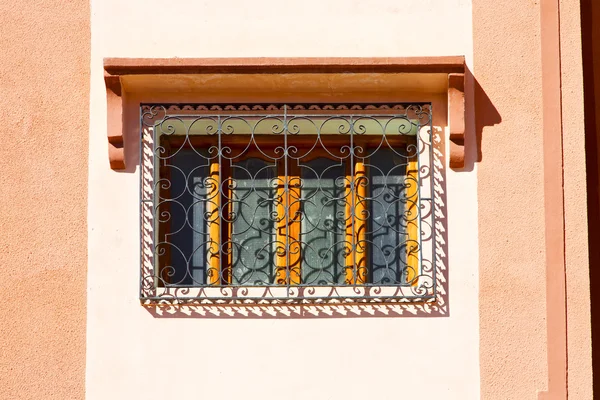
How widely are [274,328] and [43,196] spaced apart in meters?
1.54

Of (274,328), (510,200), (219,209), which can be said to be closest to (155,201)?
(219,209)

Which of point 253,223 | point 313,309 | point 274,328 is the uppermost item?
point 253,223

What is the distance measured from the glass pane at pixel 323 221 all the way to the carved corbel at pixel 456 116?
2.33ft

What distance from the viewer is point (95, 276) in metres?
6.01

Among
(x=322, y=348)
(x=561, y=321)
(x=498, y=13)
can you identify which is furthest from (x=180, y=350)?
(x=498, y=13)

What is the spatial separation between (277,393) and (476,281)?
4.26 ft

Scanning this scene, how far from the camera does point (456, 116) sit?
5.99 metres

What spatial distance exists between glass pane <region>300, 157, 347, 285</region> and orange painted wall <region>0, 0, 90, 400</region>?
1309mm

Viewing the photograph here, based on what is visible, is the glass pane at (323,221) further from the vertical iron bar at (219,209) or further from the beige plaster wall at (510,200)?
the beige plaster wall at (510,200)

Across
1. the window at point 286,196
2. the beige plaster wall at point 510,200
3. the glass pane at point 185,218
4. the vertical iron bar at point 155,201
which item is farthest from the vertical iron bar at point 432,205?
the vertical iron bar at point 155,201

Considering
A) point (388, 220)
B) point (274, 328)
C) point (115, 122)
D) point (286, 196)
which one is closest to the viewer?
point (274, 328)

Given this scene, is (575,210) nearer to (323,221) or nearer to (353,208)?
(353,208)

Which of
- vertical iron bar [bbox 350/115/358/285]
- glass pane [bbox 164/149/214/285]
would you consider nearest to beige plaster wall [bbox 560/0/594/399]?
vertical iron bar [bbox 350/115/358/285]

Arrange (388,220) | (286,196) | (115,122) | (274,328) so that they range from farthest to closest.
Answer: (388,220)
(286,196)
(115,122)
(274,328)
